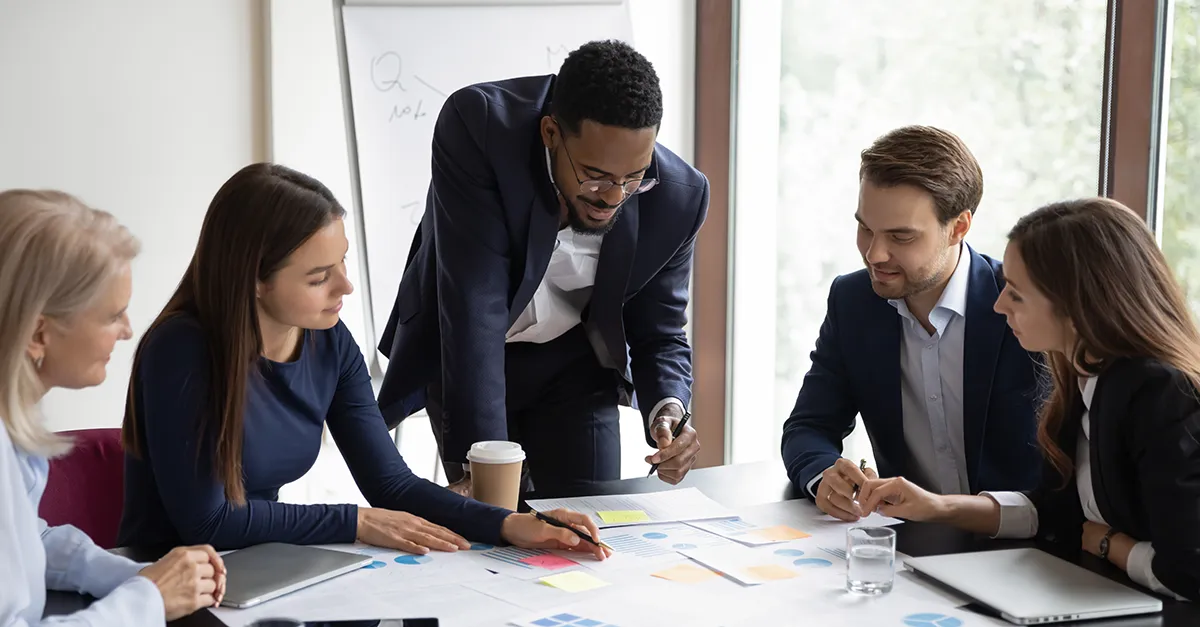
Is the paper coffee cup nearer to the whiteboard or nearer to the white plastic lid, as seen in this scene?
the white plastic lid

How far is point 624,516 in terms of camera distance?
185 centimetres

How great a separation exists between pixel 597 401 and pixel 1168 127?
4.53 ft

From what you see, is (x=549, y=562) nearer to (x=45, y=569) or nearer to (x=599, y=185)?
(x=45, y=569)

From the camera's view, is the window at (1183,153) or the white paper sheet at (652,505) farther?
the window at (1183,153)

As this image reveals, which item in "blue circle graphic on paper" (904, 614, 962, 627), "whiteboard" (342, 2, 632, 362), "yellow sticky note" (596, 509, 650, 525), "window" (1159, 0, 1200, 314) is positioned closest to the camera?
"blue circle graphic on paper" (904, 614, 962, 627)

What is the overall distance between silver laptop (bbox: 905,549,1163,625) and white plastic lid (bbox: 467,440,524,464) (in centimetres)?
64

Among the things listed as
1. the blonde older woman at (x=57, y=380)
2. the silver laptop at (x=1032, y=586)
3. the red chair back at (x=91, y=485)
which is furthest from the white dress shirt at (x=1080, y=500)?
the red chair back at (x=91, y=485)

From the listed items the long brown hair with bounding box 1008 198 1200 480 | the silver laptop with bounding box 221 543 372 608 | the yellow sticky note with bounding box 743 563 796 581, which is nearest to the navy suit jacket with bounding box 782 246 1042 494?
the long brown hair with bounding box 1008 198 1200 480

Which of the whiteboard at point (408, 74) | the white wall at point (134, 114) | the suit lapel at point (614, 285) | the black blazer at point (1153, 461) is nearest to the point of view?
the black blazer at point (1153, 461)

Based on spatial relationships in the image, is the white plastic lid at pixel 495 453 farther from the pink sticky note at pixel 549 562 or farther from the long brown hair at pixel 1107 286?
the long brown hair at pixel 1107 286

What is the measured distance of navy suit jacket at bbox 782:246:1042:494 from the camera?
6.79ft

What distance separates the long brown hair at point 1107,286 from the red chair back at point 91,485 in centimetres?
162

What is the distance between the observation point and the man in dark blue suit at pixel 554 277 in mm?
2086

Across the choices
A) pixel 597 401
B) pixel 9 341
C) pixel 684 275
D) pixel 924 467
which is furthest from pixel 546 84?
pixel 9 341
